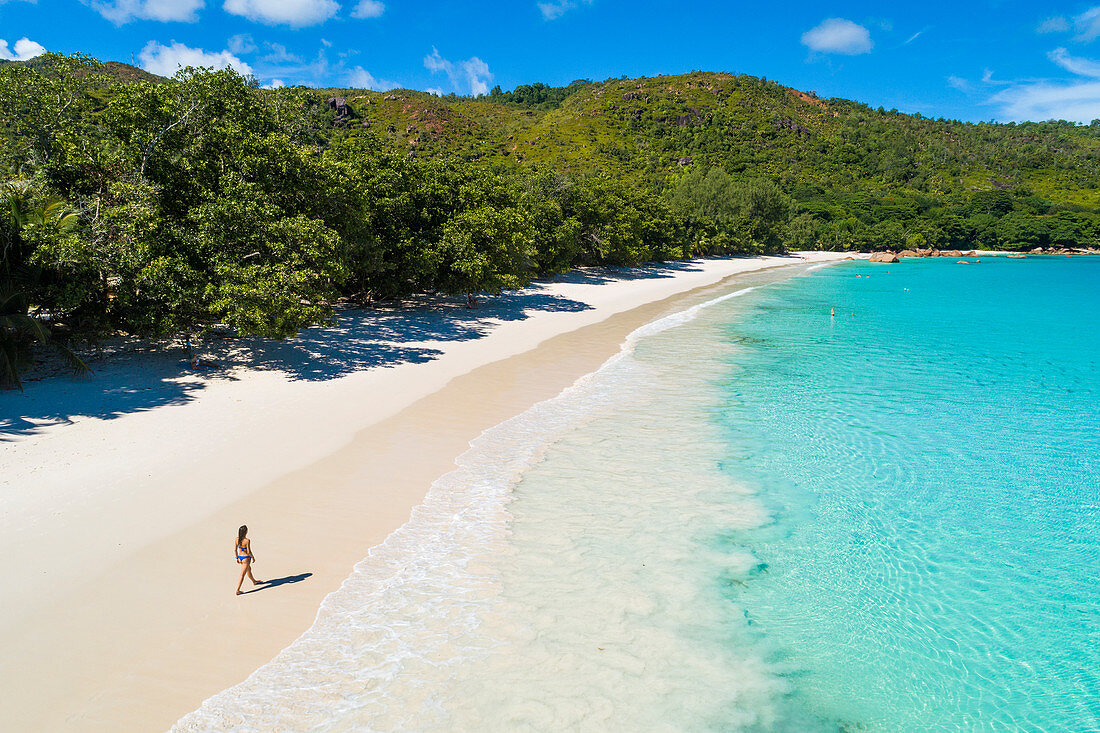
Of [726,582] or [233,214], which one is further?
[233,214]

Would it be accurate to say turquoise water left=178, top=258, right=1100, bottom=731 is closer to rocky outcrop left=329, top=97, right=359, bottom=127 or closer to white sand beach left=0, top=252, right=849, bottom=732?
white sand beach left=0, top=252, right=849, bottom=732

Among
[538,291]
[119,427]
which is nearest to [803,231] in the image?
[538,291]

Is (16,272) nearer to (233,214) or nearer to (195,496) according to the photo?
(233,214)

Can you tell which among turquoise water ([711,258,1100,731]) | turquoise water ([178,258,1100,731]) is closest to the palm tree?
turquoise water ([178,258,1100,731])

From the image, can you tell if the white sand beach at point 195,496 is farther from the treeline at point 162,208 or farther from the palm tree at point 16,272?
the treeline at point 162,208

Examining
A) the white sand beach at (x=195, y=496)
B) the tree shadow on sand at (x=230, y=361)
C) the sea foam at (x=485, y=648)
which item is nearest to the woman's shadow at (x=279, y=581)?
the white sand beach at (x=195, y=496)

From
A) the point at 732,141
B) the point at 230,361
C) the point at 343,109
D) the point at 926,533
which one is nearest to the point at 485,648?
the point at 926,533

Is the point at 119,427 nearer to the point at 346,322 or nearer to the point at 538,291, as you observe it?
the point at 346,322
